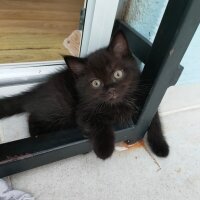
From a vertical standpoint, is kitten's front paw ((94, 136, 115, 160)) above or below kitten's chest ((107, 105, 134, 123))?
below

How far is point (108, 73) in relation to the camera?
866 mm

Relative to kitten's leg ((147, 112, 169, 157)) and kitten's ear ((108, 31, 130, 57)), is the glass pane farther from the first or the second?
kitten's leg ((147, 112, 169, 157))

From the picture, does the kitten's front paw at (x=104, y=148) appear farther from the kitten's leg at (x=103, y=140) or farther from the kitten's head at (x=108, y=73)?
the kitten's head at (x=108, y=73)

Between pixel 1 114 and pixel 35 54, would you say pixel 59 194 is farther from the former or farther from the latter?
pixel 35 54

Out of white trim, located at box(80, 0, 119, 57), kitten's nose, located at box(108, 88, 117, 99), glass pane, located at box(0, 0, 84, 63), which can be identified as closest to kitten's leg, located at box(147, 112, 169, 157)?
kitten's nose, located at box(108, 88, 117, 99)

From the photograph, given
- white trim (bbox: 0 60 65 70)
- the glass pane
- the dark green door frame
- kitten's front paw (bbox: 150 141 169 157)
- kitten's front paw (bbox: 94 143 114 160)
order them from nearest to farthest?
the dark green door frame
kitten's front paw (bbox: 94 143 114 160)
kitten's front paw (bbox: 150 141 169 157)
white trim (bbox: 0 60 65 70)
the glass pane

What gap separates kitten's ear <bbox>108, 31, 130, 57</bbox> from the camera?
0.87 metres

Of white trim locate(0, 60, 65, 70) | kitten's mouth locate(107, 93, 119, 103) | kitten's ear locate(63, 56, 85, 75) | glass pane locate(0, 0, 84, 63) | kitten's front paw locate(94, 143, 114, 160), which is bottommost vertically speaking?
glass pane locate(0, 0, 84, 63)

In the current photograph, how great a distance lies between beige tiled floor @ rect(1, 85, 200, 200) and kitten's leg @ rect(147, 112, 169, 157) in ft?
0.08

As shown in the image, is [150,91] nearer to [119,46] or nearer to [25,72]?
[119,46]

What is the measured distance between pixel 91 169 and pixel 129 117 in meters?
0.22

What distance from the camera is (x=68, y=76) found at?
1004 millimetres

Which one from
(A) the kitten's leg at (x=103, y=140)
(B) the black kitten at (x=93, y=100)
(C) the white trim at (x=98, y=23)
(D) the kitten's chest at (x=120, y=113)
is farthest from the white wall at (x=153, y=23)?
(A) the kitten's leg at (x=103, y=140)

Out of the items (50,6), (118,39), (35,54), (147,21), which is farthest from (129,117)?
(50,6)
